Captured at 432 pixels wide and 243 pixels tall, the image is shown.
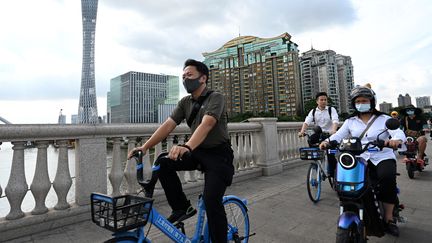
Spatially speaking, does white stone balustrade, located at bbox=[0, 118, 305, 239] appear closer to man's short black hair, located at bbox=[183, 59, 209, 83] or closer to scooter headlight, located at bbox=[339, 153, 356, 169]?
man's short black hair, located at bbox=[183, 59, 209, 83]

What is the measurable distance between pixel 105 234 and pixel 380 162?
3129 millimetres

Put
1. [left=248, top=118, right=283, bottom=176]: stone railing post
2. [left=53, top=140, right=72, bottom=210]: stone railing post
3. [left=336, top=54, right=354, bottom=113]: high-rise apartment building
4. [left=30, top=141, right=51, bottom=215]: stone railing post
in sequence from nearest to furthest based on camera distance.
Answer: [left=30, top=141, right=51, bottom=215]: stone railing post → [left=53, top=140, right=72, bottom=210]: stone railing post → [left=248, top=118, right=283, bottom=176]: stone railing post → [left=336, top=54, right=354, bottom=113]: high-rise apartment building

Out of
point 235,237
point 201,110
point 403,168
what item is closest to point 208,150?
point 201,110

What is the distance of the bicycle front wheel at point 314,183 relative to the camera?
4.30 metres

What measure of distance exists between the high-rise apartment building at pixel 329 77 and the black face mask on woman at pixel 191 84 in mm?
86487

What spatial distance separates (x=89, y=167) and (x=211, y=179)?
2.27 metres

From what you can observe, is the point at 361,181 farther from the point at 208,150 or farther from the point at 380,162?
the point at 208,150

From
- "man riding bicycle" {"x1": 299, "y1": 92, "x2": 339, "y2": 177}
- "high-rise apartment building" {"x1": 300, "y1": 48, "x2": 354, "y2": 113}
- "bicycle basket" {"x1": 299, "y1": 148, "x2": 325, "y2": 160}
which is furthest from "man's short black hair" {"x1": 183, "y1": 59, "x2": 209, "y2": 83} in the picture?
"high-rise apartment building" {"x1": 300, "y1": 48, "x2": 354, "y2": 113}

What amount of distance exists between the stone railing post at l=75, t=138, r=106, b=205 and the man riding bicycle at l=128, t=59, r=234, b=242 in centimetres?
171

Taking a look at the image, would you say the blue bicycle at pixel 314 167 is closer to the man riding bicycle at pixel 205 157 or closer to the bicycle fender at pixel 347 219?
the bicycle fender at pixel 347 219

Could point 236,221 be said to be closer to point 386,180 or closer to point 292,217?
point 292,217

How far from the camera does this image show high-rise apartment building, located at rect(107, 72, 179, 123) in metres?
45.6

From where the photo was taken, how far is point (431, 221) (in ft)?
11.1

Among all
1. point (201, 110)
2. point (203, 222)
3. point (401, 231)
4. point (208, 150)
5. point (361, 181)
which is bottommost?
point (401, 231)
